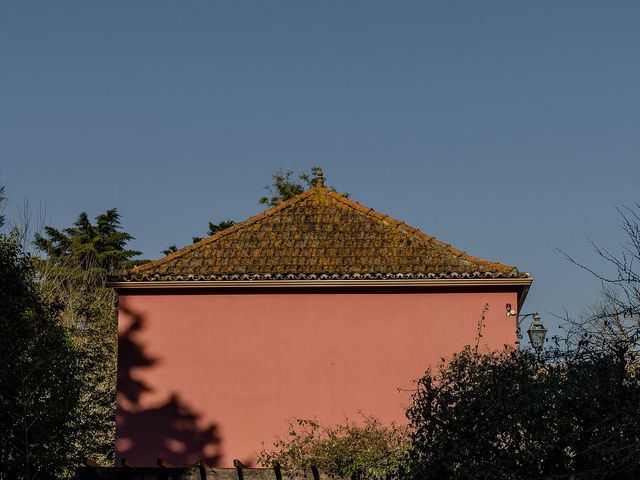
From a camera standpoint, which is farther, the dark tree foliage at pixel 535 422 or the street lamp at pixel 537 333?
the street lamp at pixel 537 333

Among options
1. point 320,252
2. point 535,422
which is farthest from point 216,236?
point 535,422

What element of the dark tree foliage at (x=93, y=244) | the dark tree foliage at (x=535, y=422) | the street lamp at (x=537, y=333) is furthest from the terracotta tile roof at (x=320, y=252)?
the dark tree foliage at (x=93, y=244)

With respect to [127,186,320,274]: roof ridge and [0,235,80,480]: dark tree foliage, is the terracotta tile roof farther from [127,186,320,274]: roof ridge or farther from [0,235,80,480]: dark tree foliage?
[0,235,80,480]: dark tree foliage

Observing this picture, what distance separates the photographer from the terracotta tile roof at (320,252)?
21.5 meters

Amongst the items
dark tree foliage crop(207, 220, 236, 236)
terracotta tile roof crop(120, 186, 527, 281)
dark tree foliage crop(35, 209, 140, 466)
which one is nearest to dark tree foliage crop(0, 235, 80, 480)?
dark tree foliage crop(35, 209, 140, 466)

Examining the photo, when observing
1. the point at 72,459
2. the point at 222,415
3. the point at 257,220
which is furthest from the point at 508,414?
the point at 257,220

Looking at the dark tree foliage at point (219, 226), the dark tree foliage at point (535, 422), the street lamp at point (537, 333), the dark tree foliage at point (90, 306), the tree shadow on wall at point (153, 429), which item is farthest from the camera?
the dark tree foliage at point (219, 226)

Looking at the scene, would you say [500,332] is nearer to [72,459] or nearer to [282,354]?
[282,354]

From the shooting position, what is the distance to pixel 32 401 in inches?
666

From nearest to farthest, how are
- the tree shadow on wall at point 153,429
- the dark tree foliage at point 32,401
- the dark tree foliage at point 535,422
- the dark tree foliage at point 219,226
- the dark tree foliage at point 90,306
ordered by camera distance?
1. the dark tree foliage at point 535,422
2. the dark tree foliage at point 32,401
3. the tree shadow on wall at point 153,429
4. the dark tree foliage at point 90,306
5. the dark tree foliage at point 219,226

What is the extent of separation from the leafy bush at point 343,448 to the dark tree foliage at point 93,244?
29438 mm

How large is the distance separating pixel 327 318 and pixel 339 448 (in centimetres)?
353

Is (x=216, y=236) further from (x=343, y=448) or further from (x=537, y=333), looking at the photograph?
(x=537, y=333)

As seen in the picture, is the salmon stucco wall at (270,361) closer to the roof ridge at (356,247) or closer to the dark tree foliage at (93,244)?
the roof ridge at (356,247)
